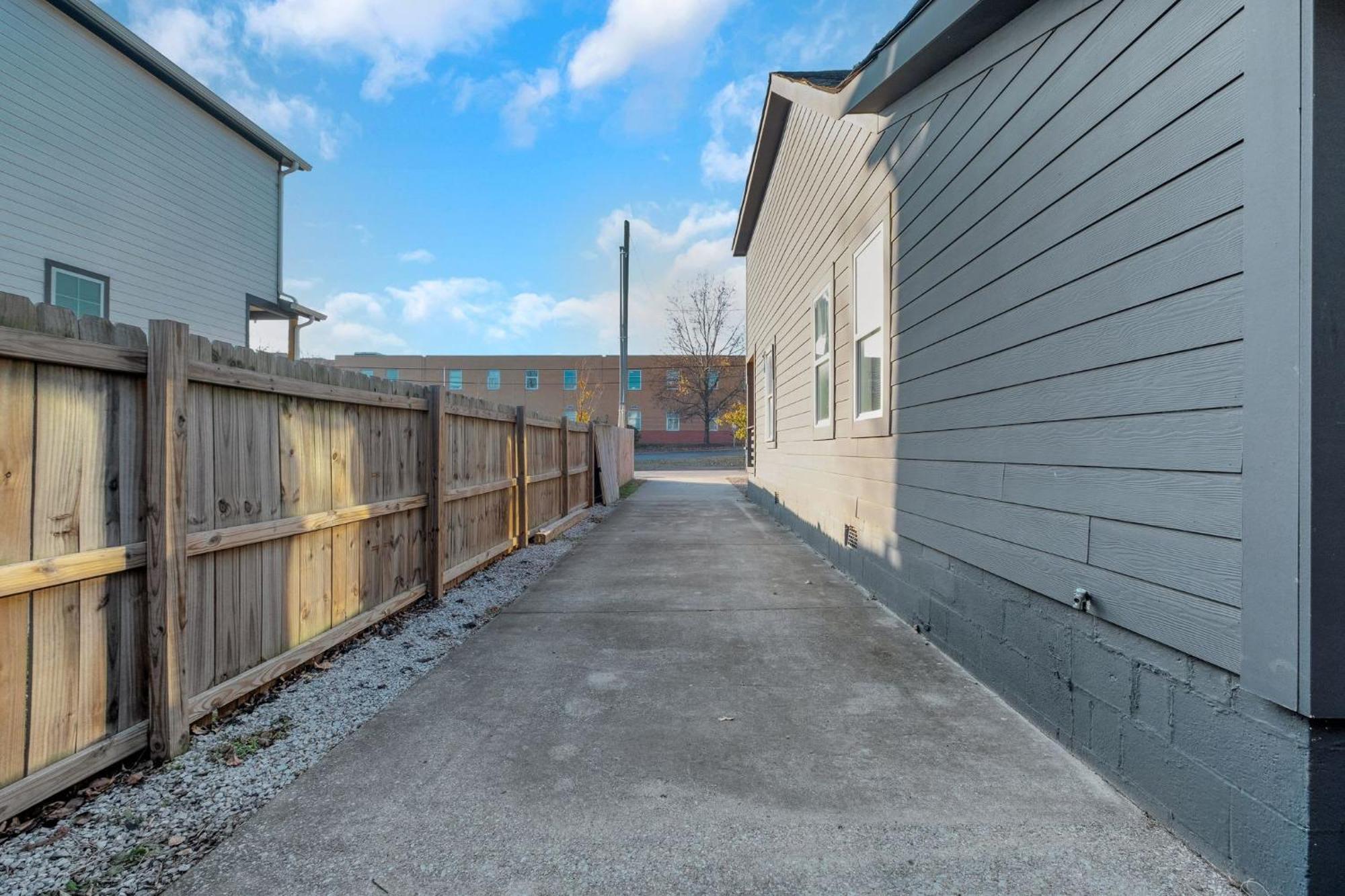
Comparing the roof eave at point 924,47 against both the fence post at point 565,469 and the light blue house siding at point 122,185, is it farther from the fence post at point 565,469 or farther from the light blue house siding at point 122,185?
the light blue house siding at point 122,185

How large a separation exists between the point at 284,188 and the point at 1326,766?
587 inches

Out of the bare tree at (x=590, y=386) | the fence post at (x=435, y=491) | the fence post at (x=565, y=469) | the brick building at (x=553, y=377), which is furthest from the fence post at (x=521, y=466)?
the brick building at (x=553, y=377)

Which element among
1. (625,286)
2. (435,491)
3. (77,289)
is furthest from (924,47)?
(625,286)

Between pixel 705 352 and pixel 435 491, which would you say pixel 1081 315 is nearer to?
pixel 435 491

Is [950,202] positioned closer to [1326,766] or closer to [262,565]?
[1326,766]

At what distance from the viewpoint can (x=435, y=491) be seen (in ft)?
15.2

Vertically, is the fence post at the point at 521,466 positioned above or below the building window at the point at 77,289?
below

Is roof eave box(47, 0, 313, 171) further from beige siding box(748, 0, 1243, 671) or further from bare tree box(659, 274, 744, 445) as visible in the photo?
bare tree box(659, 274, 744, 445)

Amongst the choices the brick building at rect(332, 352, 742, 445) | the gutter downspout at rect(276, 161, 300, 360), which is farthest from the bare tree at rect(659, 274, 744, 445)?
the gutter downspout at rect(276, 161, 300, 360)

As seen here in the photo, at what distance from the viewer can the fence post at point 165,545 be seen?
2.24 meters

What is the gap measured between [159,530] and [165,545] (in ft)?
0.19

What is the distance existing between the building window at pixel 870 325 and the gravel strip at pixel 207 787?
11.6ft

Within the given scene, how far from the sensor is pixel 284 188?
1187 cm

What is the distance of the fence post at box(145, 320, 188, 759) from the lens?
2.24 m
